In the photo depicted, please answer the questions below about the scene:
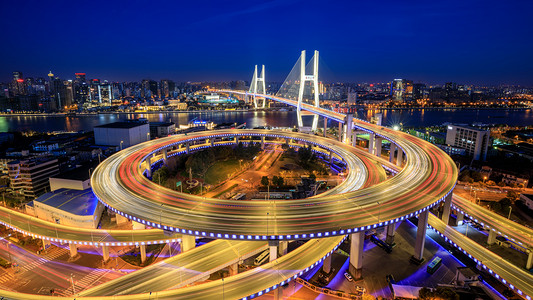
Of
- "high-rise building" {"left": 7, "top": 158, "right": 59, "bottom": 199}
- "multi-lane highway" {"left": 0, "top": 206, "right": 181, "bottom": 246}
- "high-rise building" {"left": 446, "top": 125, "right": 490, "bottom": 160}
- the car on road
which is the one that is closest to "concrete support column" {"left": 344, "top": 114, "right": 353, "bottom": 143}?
"high-rise building" {"left": 446, "top": 125, "right": 490, "bottom": 160}

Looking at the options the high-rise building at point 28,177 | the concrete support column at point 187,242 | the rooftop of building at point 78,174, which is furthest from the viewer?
the high-rise building at point 28,177

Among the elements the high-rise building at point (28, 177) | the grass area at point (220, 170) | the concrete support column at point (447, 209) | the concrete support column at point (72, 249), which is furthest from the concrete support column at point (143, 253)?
the concrete support column at point (447, 209)

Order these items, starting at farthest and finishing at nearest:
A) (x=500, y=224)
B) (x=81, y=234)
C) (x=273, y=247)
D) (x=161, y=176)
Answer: (x=161, y=176) < (x=81, y=234) < (x=500, y=224) < (x=273, y=247)

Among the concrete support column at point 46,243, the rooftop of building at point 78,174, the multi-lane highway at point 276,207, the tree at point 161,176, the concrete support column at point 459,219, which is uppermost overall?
the multi-lane highway at point 276,207

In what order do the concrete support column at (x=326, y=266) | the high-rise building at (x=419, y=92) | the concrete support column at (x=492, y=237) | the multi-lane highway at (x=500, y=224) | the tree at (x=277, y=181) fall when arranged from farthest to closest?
the high-rise building at (x=419, y=92) → the tree at (x=277, y=181) → the concrete support column at (x=492, y=237) → the concrete support column at (x=326, y=266) → the multi-lane highway at (x=500, y=224)

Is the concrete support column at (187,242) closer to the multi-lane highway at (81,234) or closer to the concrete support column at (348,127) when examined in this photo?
the multi-lane highway at (81,234)

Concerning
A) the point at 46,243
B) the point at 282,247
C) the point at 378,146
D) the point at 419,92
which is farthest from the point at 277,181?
the point at 419,92

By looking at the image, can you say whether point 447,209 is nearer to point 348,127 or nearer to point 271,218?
point 271,218
